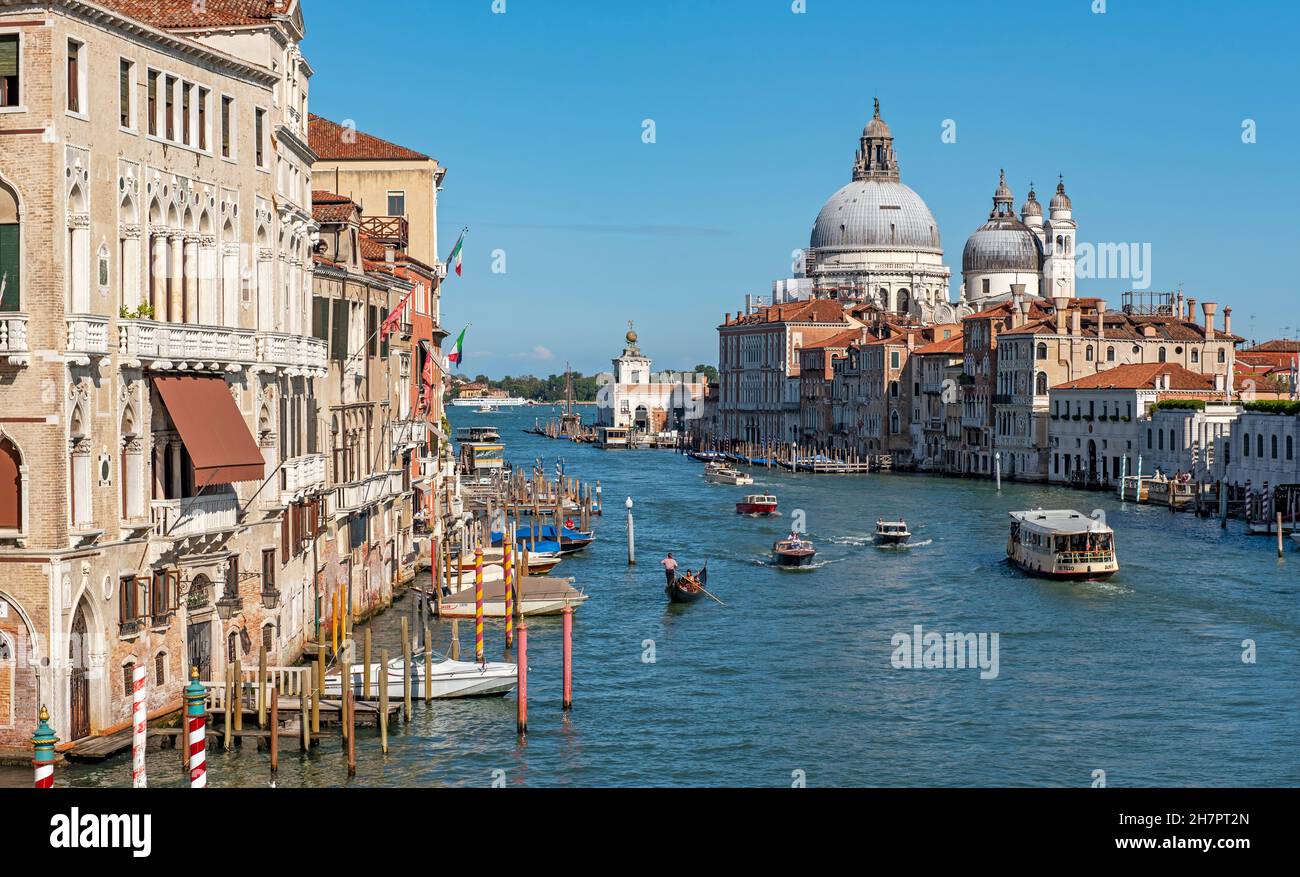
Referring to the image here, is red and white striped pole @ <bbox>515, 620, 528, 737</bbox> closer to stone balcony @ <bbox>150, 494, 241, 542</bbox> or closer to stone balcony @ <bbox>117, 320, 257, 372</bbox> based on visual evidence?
stone balcony @ <bbox>150, 494, 241, 542</bbox>

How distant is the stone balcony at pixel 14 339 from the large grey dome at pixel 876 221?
331 ft

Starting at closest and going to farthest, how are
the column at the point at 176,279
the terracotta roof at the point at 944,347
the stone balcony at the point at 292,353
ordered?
the column at the point at 176,279, the stone balcony at the point at 292,353, the terracotta roof at the point at 944,347

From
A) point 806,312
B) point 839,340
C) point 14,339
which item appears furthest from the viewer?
point 806,312

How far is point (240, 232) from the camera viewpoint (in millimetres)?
15453

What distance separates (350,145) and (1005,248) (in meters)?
77.8

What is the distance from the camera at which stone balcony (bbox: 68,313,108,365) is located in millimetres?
12445

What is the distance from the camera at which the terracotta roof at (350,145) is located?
96.1ft

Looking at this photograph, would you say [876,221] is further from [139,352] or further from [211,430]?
[139,352]

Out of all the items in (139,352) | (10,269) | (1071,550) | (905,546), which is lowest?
(905,546)

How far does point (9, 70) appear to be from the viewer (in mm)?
12469

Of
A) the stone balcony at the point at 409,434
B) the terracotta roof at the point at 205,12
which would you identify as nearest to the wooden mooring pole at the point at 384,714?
the terracotta roof at the point at 205,12

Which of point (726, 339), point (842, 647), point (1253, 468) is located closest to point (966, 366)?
point (1253, 468)

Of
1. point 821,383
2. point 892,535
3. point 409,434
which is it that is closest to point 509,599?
point 409,434

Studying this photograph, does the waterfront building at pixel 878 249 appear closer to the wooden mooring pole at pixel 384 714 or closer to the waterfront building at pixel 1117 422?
the waterfront building at pixel 1117 422
